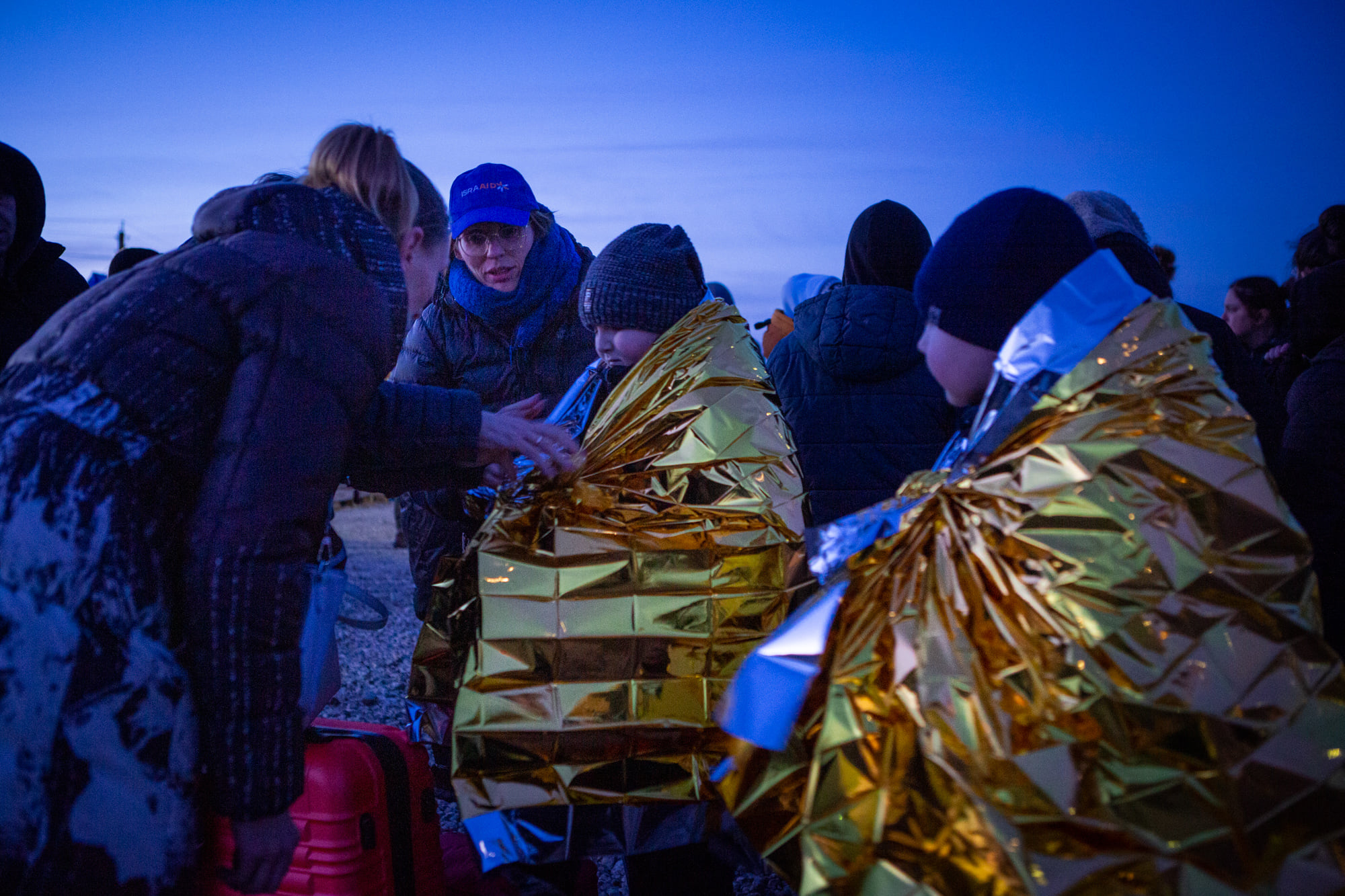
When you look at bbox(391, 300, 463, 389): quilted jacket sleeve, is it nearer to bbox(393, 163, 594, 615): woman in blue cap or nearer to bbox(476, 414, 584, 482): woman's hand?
bbox(393, 163, 594, 615): woman in blue cap

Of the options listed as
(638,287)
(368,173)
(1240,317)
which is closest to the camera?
(368,173)

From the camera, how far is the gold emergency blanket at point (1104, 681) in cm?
107

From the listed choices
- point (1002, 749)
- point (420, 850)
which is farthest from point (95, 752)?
point (1002, 749)

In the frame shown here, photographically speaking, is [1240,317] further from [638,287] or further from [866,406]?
[638,287]

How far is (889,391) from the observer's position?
95.9 inches

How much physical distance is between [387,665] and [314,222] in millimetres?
3792

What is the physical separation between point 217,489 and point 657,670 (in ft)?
2.65

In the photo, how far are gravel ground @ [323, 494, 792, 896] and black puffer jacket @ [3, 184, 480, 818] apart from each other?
1086mm

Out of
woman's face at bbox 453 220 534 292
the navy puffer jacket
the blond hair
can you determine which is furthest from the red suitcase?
woman's face at bbox 453 220 534 292

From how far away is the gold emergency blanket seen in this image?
1066 mm

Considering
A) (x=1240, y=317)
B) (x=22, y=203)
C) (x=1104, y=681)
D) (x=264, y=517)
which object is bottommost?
(x=1104, y=681)

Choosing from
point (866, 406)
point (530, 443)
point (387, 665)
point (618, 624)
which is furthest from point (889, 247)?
point (387, 665)

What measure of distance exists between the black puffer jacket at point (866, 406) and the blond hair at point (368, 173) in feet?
4.01

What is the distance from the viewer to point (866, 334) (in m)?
2.41
